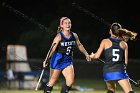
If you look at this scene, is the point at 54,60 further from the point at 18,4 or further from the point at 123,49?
the point at 18,4

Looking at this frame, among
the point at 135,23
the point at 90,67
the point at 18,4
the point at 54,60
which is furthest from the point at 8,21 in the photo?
the point at 54,60

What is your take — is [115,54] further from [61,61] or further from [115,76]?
[61,61]

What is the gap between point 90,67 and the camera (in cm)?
2392

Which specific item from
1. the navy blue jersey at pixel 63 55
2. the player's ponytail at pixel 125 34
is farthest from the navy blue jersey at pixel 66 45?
the player's ponytail at pixel 125 34

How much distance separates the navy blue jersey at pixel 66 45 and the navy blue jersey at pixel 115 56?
1730mm

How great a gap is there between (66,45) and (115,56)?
185 cm

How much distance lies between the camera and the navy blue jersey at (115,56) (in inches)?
425

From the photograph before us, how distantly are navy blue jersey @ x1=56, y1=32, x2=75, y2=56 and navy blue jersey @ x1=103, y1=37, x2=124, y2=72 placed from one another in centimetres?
173

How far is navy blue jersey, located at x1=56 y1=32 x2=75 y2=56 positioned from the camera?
12367 millimetres

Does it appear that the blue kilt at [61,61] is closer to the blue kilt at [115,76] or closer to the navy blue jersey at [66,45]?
the navy blue jersey at [66,45]

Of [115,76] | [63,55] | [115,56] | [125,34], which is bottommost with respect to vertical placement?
[115,76]

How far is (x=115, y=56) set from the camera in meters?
10.8

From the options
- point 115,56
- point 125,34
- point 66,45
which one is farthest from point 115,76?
point 66,45

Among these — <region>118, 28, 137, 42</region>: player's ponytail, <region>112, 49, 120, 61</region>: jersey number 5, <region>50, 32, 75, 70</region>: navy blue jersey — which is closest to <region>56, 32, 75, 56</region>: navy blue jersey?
<region>50, 32, 75, 70</region>: navy blue jersey
